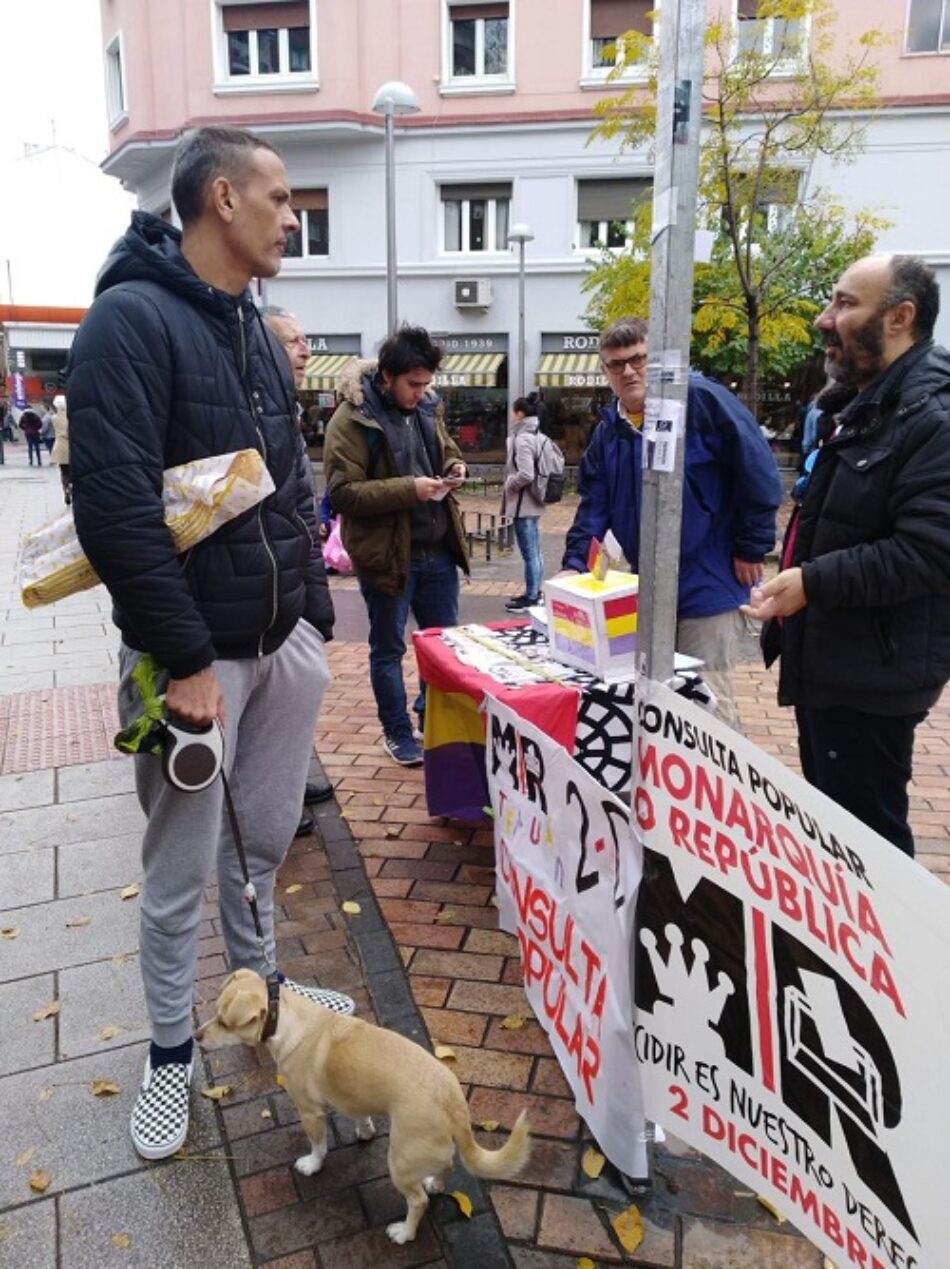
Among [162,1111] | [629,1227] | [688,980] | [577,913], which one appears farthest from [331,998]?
[688,980]

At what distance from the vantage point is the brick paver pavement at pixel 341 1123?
198 centimetres

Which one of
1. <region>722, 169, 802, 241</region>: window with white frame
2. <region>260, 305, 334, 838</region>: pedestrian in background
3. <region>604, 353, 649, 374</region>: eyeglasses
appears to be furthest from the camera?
<region>722, 169, 802, 241</region>: window with white frame

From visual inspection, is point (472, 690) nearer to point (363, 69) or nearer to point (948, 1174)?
point (948, 1174)

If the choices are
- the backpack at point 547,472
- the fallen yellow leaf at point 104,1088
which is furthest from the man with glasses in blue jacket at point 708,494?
the backpack at point 547,472

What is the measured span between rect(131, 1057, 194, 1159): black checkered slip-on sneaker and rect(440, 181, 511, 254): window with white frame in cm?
2138

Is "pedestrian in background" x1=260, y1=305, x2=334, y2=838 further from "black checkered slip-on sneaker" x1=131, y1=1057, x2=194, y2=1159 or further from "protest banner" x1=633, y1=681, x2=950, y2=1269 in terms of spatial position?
"protest banner" x1=633, y1=681, x2=950, y2=1269

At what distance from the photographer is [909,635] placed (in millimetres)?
2301

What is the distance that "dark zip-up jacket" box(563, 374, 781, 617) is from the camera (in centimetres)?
321

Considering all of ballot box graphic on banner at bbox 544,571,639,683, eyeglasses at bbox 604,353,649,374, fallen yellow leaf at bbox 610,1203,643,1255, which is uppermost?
eyeglasses at bbox 604,353,649,374

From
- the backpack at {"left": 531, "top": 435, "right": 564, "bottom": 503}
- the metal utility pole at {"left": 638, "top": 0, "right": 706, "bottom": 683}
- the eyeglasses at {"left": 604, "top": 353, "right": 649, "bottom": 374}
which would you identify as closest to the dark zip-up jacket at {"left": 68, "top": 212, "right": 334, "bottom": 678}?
the metal utility pole at {"left": 638, "top": 0, "right": 706, "bottom": 683}

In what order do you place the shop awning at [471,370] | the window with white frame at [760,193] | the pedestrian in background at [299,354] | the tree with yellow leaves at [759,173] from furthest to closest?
the shop awning at [471,370], the window with white frame at [760,193], the tree with yellow leaves at [759,173], the pedestrian in background at [299,354]

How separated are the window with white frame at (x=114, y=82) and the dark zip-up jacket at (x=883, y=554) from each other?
25.5 m

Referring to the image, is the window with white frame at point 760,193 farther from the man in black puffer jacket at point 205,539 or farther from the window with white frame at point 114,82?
the window with white frame at point 114,82

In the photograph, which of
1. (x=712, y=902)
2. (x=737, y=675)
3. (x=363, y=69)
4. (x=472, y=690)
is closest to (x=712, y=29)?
(x=737, y=675)
